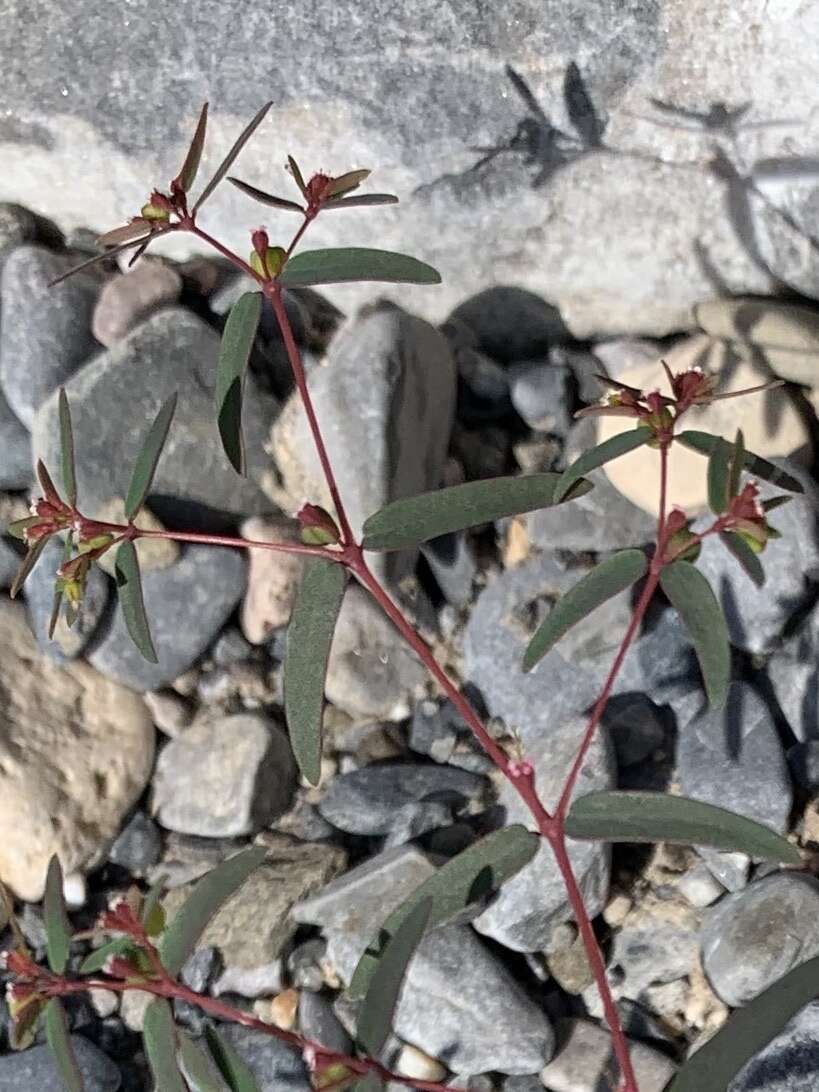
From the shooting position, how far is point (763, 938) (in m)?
1.44

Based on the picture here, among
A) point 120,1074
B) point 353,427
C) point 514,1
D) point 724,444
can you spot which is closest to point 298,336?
point 353,427

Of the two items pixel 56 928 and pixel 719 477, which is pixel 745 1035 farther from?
pixel 56 928

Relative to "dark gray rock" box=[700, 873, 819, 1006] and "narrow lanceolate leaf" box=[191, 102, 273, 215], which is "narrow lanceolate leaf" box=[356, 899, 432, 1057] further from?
"narrow lanceolate leaf" box=[191, 102, 273, 215]

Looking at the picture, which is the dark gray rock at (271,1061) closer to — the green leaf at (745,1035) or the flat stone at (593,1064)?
the flat stone at (593,1064)

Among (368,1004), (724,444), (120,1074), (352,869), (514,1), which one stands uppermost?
(514,1)

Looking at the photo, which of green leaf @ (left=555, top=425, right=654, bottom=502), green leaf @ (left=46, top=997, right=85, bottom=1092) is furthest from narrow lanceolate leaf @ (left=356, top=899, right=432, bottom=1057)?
green leaf @ (left=555, top=425, right=654, bottom=502)

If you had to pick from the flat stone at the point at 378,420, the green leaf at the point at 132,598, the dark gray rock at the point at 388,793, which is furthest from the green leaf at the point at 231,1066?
the flat stone at the point at 378,420

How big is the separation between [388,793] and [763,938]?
1.70ft

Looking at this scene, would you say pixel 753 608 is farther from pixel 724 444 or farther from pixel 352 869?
pixel 352 869

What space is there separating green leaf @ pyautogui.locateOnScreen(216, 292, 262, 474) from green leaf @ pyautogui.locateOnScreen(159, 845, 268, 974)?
387mm

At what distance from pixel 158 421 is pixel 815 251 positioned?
2.97 ft

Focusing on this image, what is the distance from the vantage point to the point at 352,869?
166 cm

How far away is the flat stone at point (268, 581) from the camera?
5.95ft

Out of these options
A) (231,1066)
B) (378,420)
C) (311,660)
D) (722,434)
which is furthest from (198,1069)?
(722,434)
